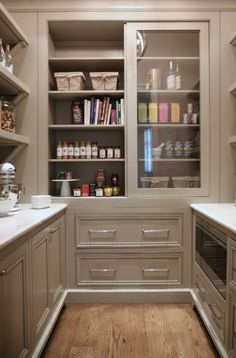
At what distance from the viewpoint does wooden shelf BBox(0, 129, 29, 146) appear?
6.94ft

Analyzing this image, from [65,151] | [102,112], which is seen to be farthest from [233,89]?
[65,151]

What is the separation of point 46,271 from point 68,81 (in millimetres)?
1637

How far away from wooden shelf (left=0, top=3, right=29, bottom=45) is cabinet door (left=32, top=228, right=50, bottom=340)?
4.97ft

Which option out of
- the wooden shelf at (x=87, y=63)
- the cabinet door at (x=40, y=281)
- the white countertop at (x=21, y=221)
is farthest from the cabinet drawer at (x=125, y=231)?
the wooden shelf at (x=87, y=63)

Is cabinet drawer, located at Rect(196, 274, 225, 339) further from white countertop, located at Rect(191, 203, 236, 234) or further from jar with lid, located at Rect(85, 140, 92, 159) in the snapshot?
jar with lid, located at Rect(85, 140, 92, 159)

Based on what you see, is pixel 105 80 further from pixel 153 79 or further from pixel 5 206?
pixel 5 206

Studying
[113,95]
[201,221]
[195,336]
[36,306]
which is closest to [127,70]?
[113,95]

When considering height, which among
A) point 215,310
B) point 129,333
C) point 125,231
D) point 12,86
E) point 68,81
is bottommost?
point 129,333

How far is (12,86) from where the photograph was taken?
7.93 ft

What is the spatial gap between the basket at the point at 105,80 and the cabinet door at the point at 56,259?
4.00 ft

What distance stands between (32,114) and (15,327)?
1754 mm

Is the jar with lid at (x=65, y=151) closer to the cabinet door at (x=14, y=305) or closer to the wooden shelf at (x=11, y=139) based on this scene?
the wooden shelf at (x=11, y=139)

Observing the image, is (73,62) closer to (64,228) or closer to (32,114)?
(32,114)

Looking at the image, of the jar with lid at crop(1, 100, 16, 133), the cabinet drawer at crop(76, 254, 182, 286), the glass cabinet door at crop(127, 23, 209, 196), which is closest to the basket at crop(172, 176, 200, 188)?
the glass cabinet door at crop(127, 23, 209, 196)
